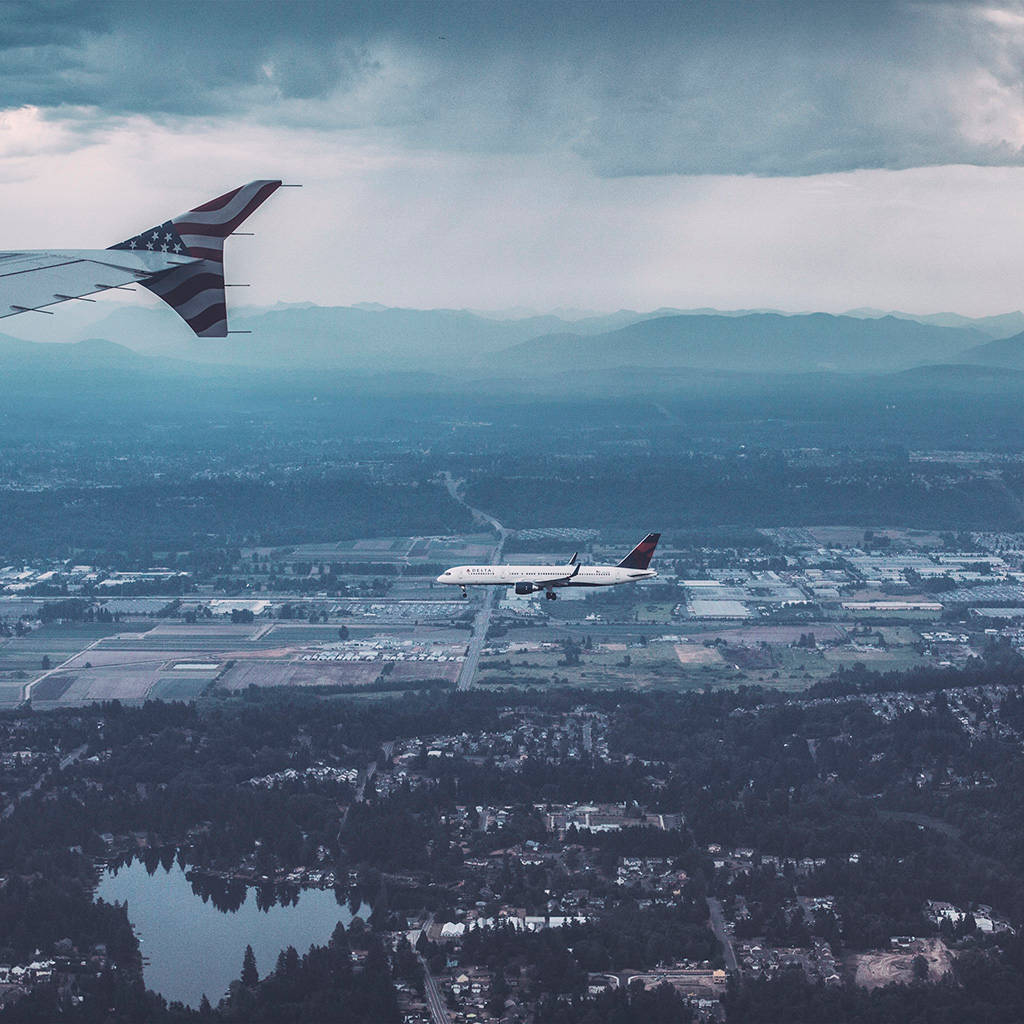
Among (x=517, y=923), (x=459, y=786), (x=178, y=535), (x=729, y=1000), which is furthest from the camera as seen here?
(x=178, y=535)

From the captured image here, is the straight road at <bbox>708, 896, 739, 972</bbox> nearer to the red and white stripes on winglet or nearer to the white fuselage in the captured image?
the white fuselage

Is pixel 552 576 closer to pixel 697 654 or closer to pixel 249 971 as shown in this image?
pixel 249 971

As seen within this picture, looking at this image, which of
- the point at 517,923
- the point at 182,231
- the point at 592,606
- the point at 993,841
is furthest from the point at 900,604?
the point at 182,231

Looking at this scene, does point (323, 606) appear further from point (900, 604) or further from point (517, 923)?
point (517, 923)

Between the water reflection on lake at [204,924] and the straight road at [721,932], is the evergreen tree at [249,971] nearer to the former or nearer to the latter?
the water reflection on lake at [204,924]

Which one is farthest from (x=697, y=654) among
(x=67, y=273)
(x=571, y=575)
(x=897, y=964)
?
(x=67, y=273)

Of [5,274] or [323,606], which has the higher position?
[5,274]
